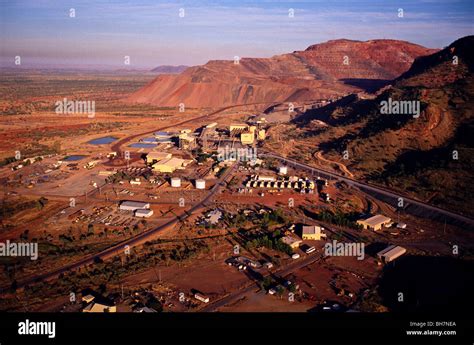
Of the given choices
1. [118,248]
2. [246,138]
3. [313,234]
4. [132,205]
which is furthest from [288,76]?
[118,248]

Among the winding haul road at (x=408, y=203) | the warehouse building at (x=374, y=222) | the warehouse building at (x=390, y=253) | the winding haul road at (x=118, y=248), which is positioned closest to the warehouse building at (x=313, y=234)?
the warehouse building at (x=374, y=222)

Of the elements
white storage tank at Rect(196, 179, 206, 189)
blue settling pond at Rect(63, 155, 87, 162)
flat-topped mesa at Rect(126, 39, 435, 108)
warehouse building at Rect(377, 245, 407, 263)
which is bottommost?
warehouse building at Rect(377, 245, 407, 263)

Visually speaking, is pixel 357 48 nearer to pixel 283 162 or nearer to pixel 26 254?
pixel 283 162

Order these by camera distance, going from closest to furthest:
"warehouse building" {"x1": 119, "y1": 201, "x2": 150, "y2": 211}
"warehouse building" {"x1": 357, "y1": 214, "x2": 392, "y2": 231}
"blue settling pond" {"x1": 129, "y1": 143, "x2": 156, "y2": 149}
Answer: "warehouse building" {"x1": 357, "y1": 214, "x2": 392, "y2": 231}, "warehouse building" {"x1": 119, "y1": 201, "x2": 150, "y2": 211}, "blue settling pond" {"x1": 129, "y1": 143, "x2": 156, "y2": 149}

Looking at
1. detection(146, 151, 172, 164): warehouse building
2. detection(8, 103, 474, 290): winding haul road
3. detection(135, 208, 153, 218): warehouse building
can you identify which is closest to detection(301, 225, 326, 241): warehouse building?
detection(8, 103, 474, 290): winding haul road

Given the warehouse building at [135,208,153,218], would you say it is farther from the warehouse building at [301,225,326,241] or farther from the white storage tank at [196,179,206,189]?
the warehouse building at [301,225,326,241]

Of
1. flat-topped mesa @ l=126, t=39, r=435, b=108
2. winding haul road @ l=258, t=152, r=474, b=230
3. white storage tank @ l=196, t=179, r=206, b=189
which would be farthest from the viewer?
flat-topped mesa @ l=126, t=39, r=435, b=108
